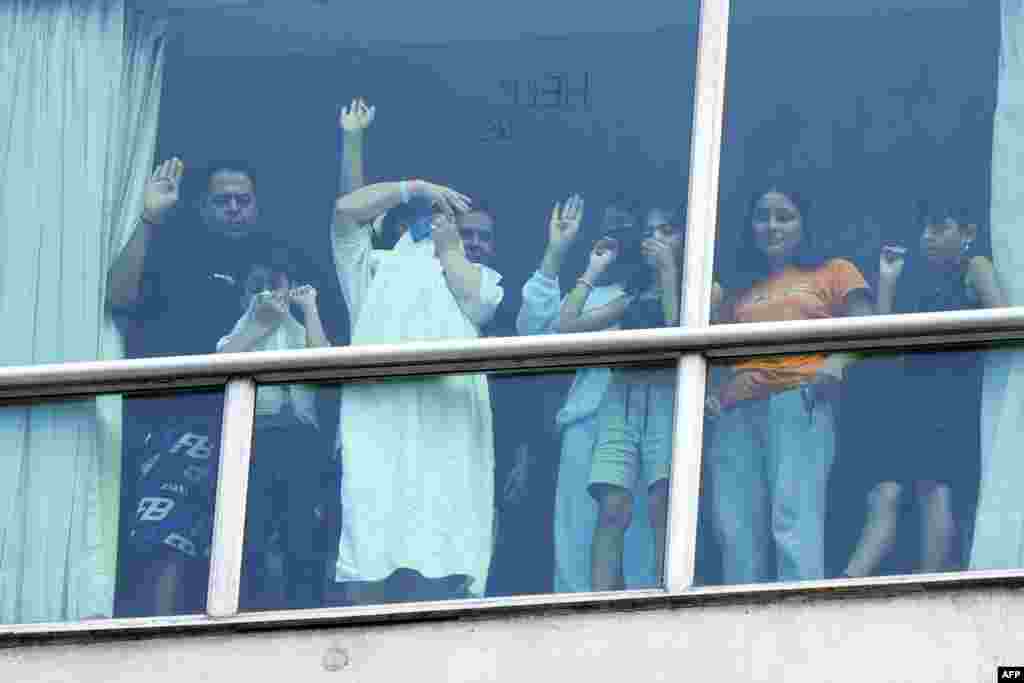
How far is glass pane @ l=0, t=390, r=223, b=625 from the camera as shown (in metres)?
7.78

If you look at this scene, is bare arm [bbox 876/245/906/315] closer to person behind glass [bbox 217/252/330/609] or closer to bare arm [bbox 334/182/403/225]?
bare arm [bbox 334/182/403/225]

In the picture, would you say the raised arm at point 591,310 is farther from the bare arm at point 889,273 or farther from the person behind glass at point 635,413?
the bare arm at point 889,273

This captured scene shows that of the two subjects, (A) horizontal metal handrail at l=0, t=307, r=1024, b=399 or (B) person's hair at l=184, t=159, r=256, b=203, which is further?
(B) person's hair at l=184, t=159, r=256, b=203

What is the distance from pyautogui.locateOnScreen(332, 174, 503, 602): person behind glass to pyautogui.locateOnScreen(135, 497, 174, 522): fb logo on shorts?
0.50 meters

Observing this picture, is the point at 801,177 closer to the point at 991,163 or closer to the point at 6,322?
the point at 991,163

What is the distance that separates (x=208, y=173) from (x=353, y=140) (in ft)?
1.43

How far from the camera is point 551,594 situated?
7535 millimetres

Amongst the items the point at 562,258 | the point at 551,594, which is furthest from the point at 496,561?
the point at 562,258

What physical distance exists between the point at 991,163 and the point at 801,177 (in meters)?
0.54

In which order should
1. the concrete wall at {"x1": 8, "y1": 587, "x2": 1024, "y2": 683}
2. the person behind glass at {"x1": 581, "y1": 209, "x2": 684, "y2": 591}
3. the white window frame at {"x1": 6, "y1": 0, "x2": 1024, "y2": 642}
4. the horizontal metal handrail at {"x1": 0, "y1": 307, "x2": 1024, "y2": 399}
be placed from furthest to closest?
1. the horizontal metal handrail at {"x1": 0, "y1": 307, "x2": 1024, "y2": 399}
2. the person behind glass at {"x1": 581, "y1": 209, "x2": 684, "y2": 591}
3. the white window frame at {"x1": 6, "y1": 0, "x2": 1024, "y2": 642}
4. the concrete wall at {"x1": 8, "y1": 587, "x2": 1024, "y2": 683}

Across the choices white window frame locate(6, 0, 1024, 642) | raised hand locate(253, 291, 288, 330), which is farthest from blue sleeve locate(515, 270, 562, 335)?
raised hand locate(253, 291, 288, 330)

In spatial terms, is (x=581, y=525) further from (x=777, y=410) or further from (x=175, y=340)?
(x=175, y=340)

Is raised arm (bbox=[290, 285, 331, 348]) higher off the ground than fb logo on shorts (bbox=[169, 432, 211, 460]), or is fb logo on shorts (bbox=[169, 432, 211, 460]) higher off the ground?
raised arm (bbox=[290, 285, 331, 348])

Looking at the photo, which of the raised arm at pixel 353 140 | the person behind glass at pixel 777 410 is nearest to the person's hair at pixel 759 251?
the person behind glass at pixel 777 410
